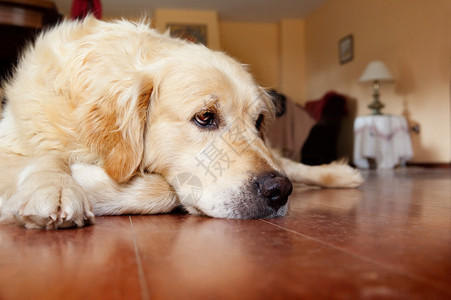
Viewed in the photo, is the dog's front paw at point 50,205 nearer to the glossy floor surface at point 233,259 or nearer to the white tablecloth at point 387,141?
the glossy floor surface at point 233,259

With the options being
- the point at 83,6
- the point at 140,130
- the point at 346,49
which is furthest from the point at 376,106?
the point at 140,130

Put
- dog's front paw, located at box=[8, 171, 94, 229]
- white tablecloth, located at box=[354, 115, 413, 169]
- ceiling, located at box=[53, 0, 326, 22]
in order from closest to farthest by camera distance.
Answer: dog's front paw, located at box=[8, 171, 94, 229], white tablecloth, located at box=[354, 115, 413, 169], ceiling, located at box=[53, 0, 326, 22]

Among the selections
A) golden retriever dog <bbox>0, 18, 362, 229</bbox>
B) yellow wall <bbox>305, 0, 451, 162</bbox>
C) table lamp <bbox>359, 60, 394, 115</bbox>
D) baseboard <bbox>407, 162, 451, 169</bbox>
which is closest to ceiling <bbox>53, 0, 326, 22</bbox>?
yellow wall <bbox>305, 0, 451, 162</bbox>

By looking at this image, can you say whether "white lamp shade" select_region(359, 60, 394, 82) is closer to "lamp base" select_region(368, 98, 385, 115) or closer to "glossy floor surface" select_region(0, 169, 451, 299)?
"lamp base" select_region(368, 98, 385, 115)

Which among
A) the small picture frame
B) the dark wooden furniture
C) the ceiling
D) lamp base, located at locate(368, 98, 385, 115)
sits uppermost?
the ceiling

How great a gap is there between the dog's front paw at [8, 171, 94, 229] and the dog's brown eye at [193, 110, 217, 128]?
0.56 meters

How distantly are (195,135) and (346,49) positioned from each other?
8801 mm

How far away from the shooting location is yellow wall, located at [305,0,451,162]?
6534mm

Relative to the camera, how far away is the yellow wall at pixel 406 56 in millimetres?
6534

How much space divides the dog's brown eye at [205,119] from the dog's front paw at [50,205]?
560mm

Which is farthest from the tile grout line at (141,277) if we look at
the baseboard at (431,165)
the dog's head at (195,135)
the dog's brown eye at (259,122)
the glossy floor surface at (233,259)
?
the baseboard at (431,165)

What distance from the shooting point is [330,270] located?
30.4 inches

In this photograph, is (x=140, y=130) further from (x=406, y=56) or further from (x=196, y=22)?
(x=196, y=22)

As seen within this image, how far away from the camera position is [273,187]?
1435mm
